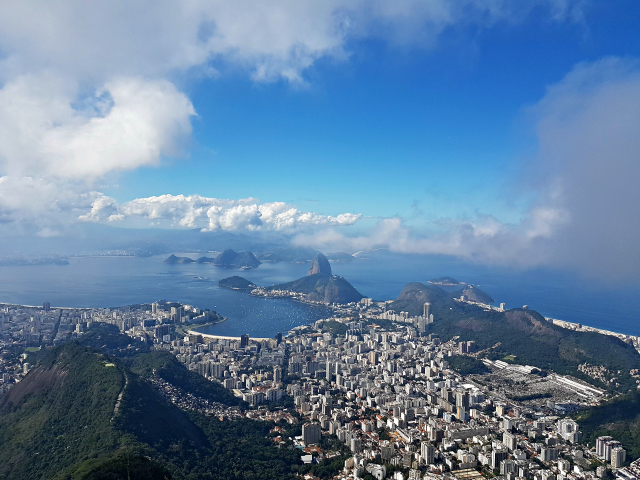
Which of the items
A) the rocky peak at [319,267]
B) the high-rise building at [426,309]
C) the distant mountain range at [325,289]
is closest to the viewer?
the high-rise building at [426,309]

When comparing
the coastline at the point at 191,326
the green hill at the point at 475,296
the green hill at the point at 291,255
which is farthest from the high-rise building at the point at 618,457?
the green hill at the point at 291,255

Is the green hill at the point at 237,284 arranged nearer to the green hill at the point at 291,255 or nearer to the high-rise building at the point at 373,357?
the high-rise building at the point at 373,357

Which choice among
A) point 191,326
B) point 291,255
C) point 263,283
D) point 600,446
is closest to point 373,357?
point 600,446

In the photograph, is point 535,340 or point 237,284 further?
point 237,284

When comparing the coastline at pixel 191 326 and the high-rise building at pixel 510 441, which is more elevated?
the high-rise building at pixel 510 441

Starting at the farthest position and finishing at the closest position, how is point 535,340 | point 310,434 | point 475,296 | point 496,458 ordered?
point 475,296
point 535,340
point 310,434
point 496,458

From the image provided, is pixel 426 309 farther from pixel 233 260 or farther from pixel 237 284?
pixel 233 260
